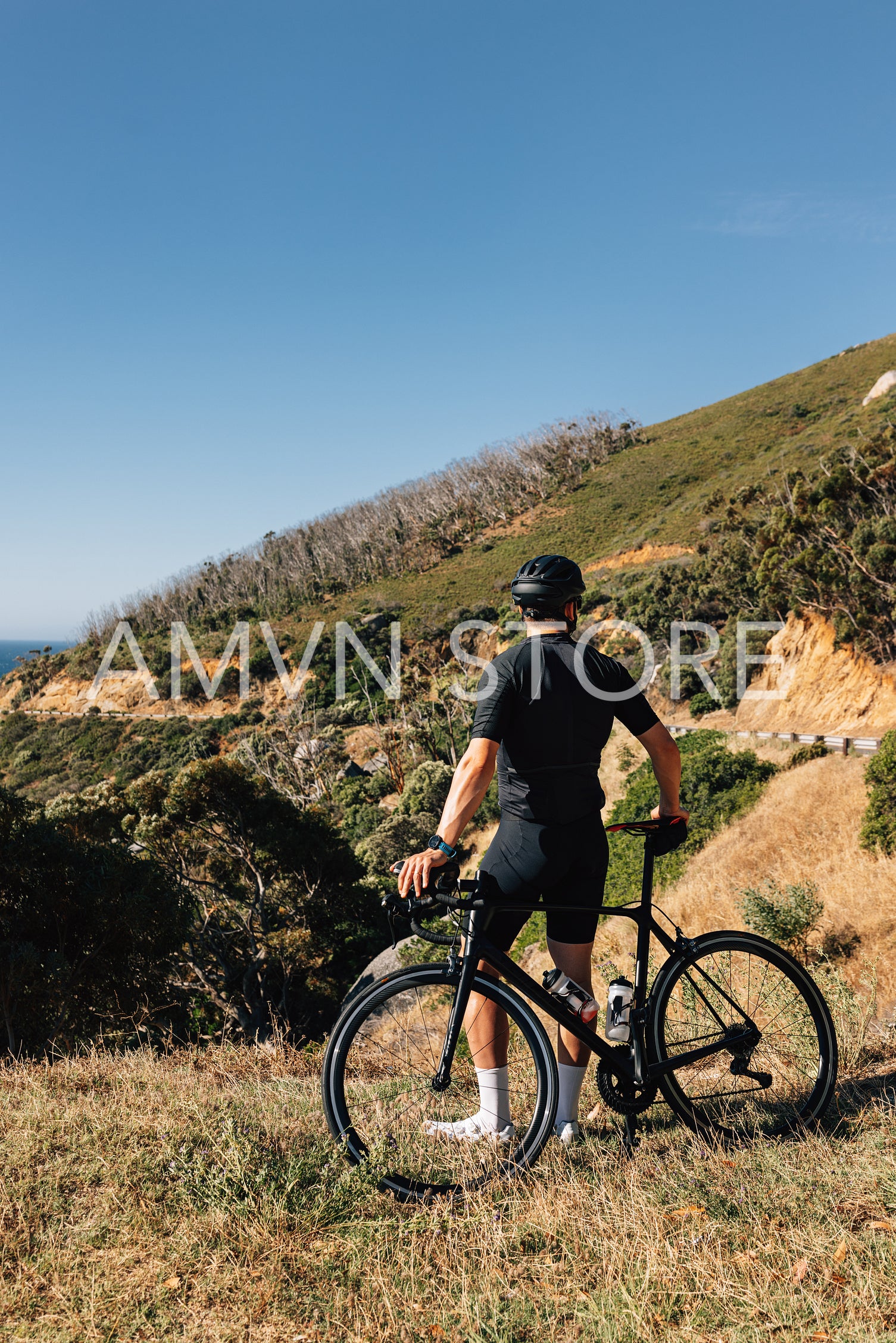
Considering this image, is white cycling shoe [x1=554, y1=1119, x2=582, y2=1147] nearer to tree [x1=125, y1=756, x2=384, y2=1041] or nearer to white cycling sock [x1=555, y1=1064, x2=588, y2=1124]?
white cycling sock [x1=555, y1=1064, x2=588, y2=1124]

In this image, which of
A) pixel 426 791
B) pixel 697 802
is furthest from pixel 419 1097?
pixel 426 791

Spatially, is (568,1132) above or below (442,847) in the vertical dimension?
below

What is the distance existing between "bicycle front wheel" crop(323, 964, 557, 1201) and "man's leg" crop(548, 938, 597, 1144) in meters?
0.17

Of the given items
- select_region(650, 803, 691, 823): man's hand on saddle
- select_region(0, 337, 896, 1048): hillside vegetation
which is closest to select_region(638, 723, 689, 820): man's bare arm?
select_region(650, 803, 691, 823): man's hand on saddle

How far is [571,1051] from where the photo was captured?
114 inches

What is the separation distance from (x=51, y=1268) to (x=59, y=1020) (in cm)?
1113

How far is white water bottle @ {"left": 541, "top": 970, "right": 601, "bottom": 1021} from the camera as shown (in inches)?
110

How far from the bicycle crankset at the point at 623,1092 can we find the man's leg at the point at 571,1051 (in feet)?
0.25

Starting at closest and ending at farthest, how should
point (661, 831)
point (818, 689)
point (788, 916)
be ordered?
point (661, 831), point (788, 916), point (818, 689)

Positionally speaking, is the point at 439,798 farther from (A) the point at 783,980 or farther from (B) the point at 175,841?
(A) the point at 783,980

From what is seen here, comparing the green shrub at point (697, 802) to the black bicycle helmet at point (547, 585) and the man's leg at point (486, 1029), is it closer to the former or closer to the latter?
the man's leg at point (486, 1029)

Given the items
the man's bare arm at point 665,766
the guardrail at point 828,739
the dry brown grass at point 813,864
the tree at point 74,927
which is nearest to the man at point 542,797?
the man's bare arm at point 665,766

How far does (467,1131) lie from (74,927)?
43.5ft

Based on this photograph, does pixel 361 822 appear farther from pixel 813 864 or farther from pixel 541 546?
pixel 541 546
